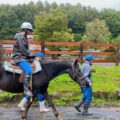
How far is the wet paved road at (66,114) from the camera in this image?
9.80 metres

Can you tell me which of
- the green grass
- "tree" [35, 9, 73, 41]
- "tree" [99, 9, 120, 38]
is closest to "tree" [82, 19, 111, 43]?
"tree" [35, 9, 73, 41]

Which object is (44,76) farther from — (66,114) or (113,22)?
(113,22)

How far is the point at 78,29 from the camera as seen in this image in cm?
14200

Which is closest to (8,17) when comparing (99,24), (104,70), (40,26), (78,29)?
(78,29)

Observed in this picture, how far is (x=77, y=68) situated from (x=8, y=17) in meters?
134

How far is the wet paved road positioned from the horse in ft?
2.14

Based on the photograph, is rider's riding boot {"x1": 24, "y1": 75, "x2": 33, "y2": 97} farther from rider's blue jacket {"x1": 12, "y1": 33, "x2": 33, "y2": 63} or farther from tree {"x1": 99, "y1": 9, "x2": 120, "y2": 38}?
tree {"x1": 99, "y1": 9, "x2": 120, "y2": 38}

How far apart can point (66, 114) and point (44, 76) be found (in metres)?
1.50

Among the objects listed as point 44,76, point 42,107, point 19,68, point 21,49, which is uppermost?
point 21,49

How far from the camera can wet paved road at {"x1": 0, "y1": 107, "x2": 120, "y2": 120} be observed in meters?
9.80

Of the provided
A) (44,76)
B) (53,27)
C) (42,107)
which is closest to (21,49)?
(44,76)

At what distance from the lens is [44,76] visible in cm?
944

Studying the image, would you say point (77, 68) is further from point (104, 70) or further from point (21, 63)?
point (104, 70)

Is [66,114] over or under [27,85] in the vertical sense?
under
